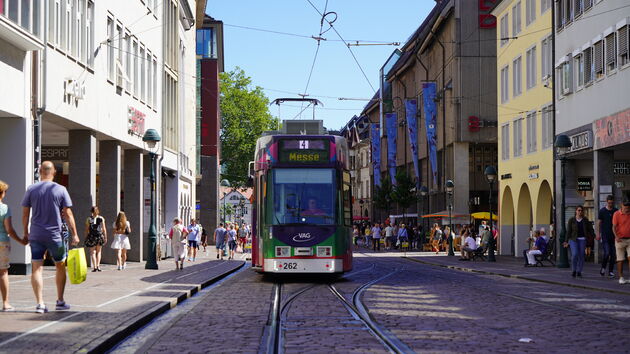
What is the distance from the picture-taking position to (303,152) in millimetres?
24641

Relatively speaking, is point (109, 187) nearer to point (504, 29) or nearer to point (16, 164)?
point (16, 164)

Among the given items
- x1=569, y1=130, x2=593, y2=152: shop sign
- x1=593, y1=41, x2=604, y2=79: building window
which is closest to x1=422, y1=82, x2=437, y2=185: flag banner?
x1=569, y1=130, x2=593, y2=152: shop sign

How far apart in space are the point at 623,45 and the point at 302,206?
14.0 metres

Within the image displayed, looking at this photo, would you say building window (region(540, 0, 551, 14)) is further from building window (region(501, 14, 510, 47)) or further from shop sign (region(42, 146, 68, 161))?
shop sign (region(42, 146, 68, 161))

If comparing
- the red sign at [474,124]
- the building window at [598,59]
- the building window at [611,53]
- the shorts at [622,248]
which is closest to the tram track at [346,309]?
the shorts at [622,248]

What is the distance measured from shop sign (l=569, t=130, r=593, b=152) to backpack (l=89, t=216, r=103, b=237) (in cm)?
1771

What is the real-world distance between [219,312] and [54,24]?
44.2ft

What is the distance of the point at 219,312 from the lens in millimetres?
16031

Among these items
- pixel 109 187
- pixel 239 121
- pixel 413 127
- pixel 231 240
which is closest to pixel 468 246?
pixel 231 240

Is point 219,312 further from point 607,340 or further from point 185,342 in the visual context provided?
point 607,340

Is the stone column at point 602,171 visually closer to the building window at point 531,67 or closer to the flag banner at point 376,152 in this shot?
the building window at point 531,67

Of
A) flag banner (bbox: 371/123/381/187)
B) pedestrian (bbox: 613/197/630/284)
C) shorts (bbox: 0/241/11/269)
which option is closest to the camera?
shorts (bbox: 0/241/11/269)

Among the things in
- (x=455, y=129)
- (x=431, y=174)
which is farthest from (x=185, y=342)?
(x=431, y=174)

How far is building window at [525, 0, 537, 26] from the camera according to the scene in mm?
A: 48763
